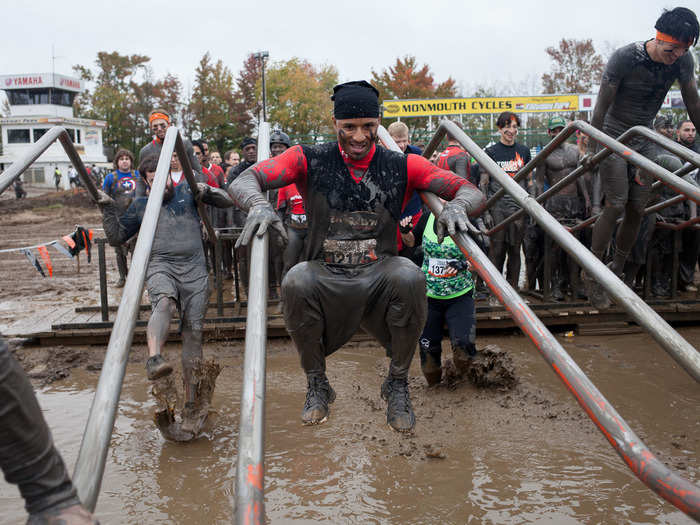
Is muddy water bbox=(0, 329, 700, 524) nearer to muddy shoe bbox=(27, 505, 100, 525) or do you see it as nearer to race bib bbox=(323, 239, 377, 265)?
race bib bbox=(323, 239, 377, 265)

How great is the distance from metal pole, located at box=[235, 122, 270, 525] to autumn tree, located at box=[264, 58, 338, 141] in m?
34.5

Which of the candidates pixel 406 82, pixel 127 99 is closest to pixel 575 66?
pixel 406 82

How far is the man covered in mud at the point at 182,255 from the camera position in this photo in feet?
15.5

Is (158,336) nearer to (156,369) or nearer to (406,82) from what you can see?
(156,369)

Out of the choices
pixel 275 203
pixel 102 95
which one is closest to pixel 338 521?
pixel 275 203

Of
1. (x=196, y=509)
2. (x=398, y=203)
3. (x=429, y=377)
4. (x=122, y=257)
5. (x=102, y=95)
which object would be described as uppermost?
(x=102, y=95)

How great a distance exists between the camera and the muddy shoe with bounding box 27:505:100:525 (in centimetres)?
138

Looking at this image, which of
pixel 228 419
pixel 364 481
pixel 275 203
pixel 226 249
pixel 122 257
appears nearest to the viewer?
pixel 364 481

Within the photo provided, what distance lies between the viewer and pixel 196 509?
3.69 meters

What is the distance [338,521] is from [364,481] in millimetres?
460

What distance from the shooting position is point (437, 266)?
4914 millimetres

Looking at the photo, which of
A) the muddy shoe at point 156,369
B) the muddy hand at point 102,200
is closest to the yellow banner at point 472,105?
the muddy hand at point 102,200

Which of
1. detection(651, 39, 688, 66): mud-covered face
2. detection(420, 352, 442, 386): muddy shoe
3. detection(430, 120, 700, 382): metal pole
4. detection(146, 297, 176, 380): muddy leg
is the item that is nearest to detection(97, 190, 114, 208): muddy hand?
detection(146, 297, 176, 380): muddy leg

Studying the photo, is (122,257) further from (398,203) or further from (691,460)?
(691,460)
